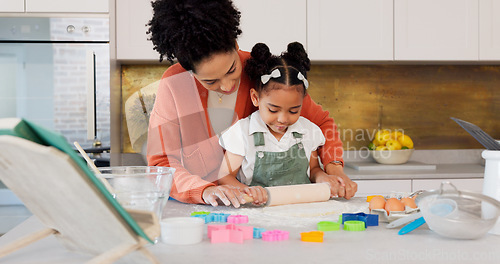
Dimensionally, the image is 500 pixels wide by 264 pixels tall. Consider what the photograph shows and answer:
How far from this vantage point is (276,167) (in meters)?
1.57

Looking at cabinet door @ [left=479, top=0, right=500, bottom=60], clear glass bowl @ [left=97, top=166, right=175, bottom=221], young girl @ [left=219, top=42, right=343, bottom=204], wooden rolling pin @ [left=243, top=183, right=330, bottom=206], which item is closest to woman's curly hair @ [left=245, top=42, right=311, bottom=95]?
young girl @ [left=219, top=42, right=343, bottom=204]

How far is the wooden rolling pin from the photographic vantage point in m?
1.14

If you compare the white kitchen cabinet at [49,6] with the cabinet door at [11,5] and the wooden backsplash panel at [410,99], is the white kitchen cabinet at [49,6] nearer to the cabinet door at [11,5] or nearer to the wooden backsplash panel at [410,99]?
the cabinet door at [11,5]

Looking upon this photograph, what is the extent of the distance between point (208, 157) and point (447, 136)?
196 centimetres

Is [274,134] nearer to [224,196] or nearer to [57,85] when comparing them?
[224,196]

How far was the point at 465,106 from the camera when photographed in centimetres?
293

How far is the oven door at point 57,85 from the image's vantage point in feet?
7.13

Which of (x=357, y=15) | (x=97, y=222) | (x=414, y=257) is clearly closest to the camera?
(x=97, y=222)

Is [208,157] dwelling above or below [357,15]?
below

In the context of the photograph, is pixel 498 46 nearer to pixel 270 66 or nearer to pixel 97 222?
pixel 270 66

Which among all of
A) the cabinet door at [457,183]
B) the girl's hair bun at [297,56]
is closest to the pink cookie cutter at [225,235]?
the girl's hair bun at [297,56]

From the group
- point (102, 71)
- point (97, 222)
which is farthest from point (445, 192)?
point (102, 71)

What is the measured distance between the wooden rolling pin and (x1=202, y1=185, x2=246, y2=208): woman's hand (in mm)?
20

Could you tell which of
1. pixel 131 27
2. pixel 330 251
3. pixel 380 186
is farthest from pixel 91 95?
pixel 330 251
